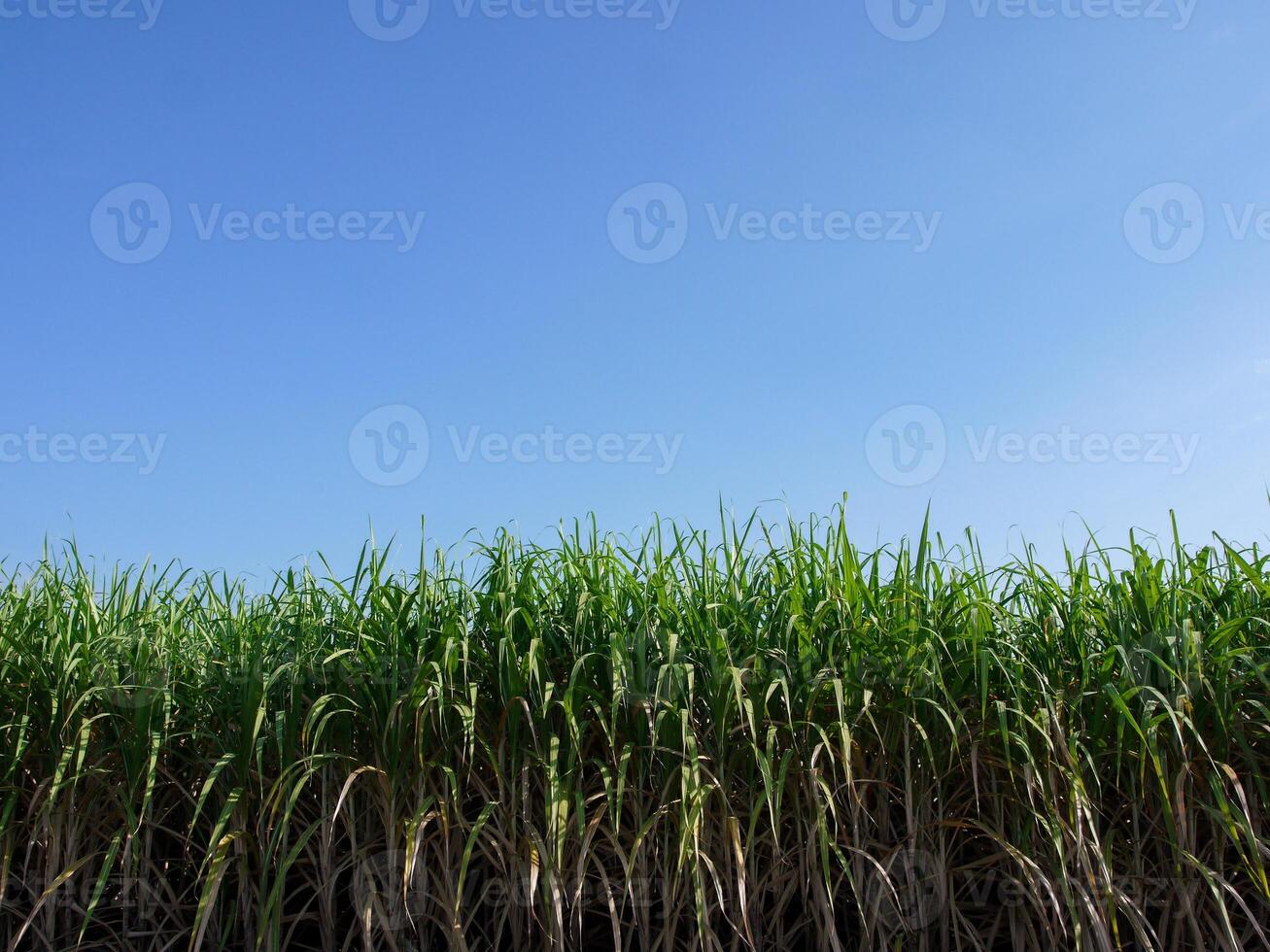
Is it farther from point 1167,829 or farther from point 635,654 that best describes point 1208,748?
point 635,654

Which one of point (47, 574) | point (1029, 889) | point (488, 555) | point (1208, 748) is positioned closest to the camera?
point (1029, 889)

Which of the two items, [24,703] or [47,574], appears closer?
[24,703]

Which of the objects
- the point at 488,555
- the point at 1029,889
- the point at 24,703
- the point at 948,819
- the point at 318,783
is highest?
the point at 488,555

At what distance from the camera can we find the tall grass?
285cm

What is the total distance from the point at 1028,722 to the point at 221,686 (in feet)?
8.80

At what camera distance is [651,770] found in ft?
9.62

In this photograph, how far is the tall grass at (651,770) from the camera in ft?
9.36

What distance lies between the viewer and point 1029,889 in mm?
2914

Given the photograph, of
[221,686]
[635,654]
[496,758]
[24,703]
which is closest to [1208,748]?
[635,654]

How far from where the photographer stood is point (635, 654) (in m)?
3.02

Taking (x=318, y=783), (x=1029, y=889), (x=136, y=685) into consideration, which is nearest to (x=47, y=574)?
(x=136, y=685)

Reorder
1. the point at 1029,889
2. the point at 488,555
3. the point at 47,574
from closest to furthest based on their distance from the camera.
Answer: the point at 1029,889, the point at 488,555, the point at 47,574

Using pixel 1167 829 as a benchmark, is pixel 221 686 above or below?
above

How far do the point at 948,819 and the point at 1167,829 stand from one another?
2.37 feet
